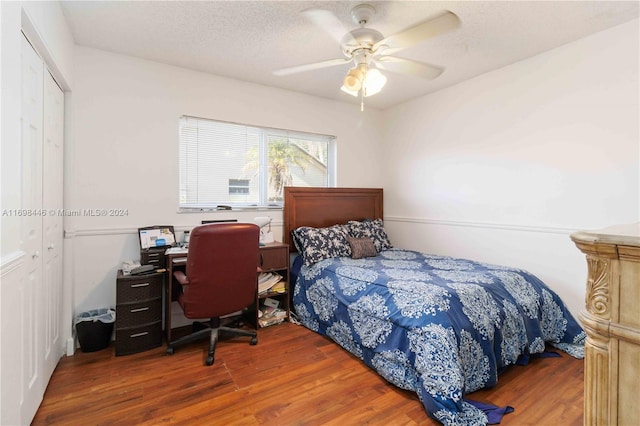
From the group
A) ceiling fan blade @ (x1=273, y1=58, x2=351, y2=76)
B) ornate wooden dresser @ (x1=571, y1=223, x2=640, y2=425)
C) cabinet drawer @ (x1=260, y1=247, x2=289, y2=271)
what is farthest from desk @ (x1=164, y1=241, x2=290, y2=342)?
ornate wooden dresser @ (x1=571, y1=223, x2=640, y2=425)

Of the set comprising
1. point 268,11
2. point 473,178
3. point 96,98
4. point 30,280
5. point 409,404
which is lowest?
point 409,404

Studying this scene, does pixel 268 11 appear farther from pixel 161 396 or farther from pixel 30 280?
pixel 161 396

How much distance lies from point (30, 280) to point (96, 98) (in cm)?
175

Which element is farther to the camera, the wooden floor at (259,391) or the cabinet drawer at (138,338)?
the cabinet drawer at (138,338)

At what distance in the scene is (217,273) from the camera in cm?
240

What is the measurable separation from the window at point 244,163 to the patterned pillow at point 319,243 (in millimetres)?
583

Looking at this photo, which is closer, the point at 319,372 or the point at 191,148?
the point at 319,372

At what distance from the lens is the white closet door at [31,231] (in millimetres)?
1603

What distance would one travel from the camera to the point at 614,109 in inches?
95.8

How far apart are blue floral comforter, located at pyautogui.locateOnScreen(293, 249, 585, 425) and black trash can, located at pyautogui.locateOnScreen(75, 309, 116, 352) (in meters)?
1.76

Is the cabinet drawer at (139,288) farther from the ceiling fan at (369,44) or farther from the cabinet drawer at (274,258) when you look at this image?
the ceiling fan at (369,44)

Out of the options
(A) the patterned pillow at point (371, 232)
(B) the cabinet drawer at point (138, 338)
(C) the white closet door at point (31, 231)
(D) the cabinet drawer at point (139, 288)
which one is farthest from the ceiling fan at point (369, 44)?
(B) the cabinet drawer at point (138, 338)

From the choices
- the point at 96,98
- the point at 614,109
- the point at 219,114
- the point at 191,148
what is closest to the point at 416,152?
the point at 614,109

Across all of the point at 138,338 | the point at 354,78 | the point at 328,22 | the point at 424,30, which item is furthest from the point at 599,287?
the point at 138,338
